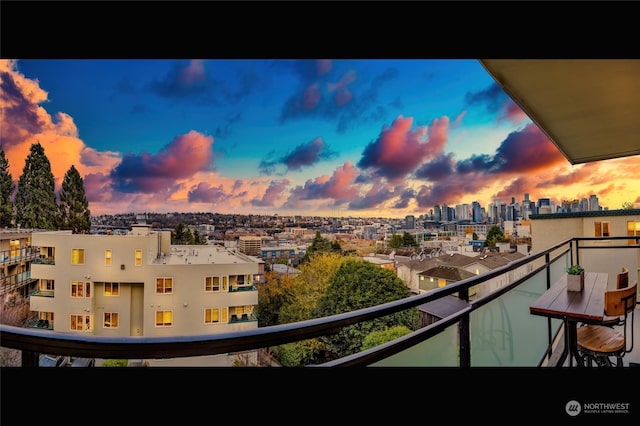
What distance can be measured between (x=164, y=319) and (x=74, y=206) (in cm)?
747

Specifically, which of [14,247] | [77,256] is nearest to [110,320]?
[77,256]

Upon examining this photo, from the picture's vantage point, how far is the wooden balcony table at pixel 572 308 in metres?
1.32

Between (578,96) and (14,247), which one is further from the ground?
(578,96)

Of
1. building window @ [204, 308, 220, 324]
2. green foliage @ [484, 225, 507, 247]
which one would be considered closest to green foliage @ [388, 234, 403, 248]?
green foliage @ [484, 225, 507, 247]

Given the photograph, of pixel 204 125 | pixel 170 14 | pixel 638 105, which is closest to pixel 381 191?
pixel 204 125

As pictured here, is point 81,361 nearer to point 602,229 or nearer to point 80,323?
point 602,229

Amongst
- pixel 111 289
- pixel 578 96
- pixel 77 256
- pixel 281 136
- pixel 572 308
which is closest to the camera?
pixel 572 308

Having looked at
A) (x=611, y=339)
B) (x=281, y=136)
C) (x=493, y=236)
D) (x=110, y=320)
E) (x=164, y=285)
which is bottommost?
(x=110, y=320)

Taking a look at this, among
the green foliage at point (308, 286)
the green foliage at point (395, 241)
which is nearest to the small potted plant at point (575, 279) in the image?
the green foliage at point (308, 286)

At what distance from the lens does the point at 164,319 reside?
57.1 ft

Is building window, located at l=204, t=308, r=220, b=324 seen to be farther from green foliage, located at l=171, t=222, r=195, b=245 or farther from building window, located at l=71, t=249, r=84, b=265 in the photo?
building window, located at l=71, t=249, r=84, b=265

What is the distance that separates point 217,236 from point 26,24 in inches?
697

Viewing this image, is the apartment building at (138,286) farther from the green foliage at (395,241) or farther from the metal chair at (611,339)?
the metal chair at (611,339)

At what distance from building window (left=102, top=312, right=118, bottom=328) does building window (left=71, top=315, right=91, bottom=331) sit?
903mm
